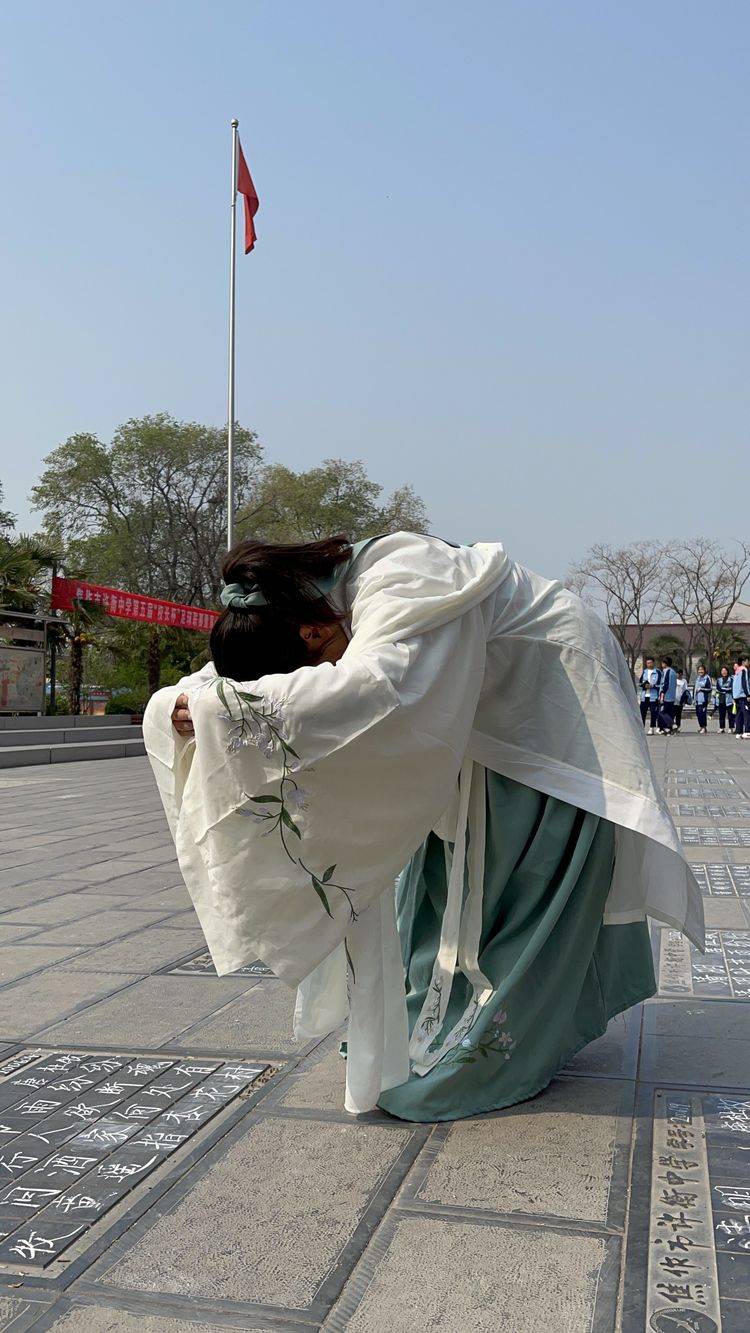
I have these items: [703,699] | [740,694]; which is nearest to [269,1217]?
[740,694]

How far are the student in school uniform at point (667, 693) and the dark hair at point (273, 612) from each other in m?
19.7

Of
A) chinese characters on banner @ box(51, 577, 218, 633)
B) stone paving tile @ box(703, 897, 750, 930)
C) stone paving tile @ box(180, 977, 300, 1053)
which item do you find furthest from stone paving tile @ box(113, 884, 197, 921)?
chinese characters on banner @ box(51, 577, 218, 633)

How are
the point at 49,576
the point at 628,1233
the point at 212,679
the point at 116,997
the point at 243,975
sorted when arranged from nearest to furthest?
the point at 628,1233 → the point at 212,679 → the point at 116,997 → the point at 243,975 → the point at 49,576

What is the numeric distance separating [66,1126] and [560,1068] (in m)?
1.10

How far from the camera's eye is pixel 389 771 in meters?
2.26

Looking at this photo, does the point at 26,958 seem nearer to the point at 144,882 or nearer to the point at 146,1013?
the point at 146,1013

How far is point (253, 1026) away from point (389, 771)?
4.28ft

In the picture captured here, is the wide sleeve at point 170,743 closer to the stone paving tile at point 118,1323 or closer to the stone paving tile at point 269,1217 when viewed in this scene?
the stone paving tile at point 269,1217

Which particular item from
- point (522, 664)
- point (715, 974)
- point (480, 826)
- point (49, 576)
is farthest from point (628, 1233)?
point (49, 576)

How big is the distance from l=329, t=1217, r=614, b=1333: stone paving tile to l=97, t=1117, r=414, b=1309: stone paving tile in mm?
93

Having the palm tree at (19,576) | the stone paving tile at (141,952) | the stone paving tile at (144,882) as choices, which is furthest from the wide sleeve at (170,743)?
the palm tree at (19,576)

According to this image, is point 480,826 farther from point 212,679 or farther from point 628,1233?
point 628,1233

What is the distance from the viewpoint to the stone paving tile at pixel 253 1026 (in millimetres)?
3057

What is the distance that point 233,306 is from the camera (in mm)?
24250
